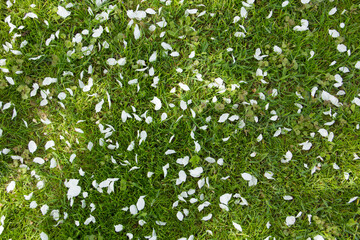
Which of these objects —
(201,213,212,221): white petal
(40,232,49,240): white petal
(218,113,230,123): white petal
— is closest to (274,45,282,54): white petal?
(218,113,230,123): white petal

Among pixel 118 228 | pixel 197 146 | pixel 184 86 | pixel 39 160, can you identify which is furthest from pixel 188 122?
pixel 39 160

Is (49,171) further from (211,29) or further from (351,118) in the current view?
(351,118)

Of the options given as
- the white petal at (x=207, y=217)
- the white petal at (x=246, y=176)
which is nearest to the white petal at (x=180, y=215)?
the white petal at (x=207, y=217)

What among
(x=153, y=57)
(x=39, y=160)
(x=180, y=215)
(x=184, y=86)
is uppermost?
(x=153, y=57)

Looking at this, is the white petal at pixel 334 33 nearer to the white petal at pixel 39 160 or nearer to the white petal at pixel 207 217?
the white petal at pixel 207 217

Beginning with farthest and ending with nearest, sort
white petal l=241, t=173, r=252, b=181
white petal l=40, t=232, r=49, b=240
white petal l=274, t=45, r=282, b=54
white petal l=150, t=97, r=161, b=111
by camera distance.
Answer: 1. white petal l=274, t=45, r=282, b=54
2. white petal l=150, t=97, r=161, b=111
3. white petal l=241, t=173, r=252, b=181
4. white petal l=40, t=232, r=49, b=240

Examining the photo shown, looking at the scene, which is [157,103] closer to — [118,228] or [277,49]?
[118,228]

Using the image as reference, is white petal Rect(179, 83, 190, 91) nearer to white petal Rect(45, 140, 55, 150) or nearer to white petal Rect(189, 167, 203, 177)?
white petal Rect(189, 167, 203, 177)

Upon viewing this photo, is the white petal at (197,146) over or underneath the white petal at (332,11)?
underneath

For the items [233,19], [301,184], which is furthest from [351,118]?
[233,19]
